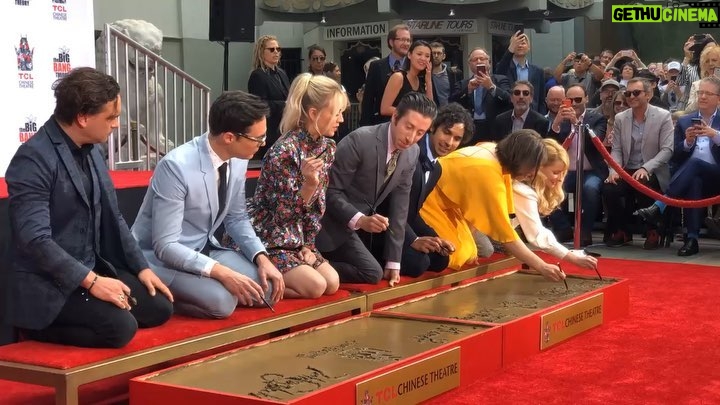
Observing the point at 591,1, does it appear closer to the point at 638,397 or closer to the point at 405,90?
the point at 405,90

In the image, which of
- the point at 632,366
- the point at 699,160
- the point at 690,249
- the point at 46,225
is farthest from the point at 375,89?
the point at 46,225

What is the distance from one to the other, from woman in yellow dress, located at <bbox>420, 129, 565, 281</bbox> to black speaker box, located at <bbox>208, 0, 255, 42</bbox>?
4.42 meters

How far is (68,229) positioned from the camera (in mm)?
3256

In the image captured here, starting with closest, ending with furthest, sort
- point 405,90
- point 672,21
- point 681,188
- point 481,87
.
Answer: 1. point 405,90
2. point 681,188
3. point 481,87
4. point 672,21

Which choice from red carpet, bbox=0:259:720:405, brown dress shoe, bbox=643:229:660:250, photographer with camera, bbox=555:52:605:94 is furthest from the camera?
photographer with camera, bbox=555:52:605:94

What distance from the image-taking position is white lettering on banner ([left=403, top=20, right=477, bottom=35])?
16.7 m

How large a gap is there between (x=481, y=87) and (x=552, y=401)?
506 centimetres

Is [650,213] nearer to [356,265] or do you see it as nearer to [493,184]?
[493,184]

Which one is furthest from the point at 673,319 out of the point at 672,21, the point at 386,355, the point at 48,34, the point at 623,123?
the point at 672,21

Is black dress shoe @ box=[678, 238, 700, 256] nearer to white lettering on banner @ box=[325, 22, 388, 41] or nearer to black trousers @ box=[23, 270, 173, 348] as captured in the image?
black trousers @ box=[23, 270, 173, 348]

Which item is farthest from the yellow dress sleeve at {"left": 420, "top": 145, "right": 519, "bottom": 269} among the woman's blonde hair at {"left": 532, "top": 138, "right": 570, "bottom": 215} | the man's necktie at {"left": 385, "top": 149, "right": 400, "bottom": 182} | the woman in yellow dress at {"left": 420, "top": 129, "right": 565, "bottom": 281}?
the man's necktie at {"left": 385, "top": 149, "right": 400, "bottom": 182}

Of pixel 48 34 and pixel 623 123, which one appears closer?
pixel 48 34

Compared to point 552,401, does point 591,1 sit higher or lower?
higher

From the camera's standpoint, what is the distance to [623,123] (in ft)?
25.5
